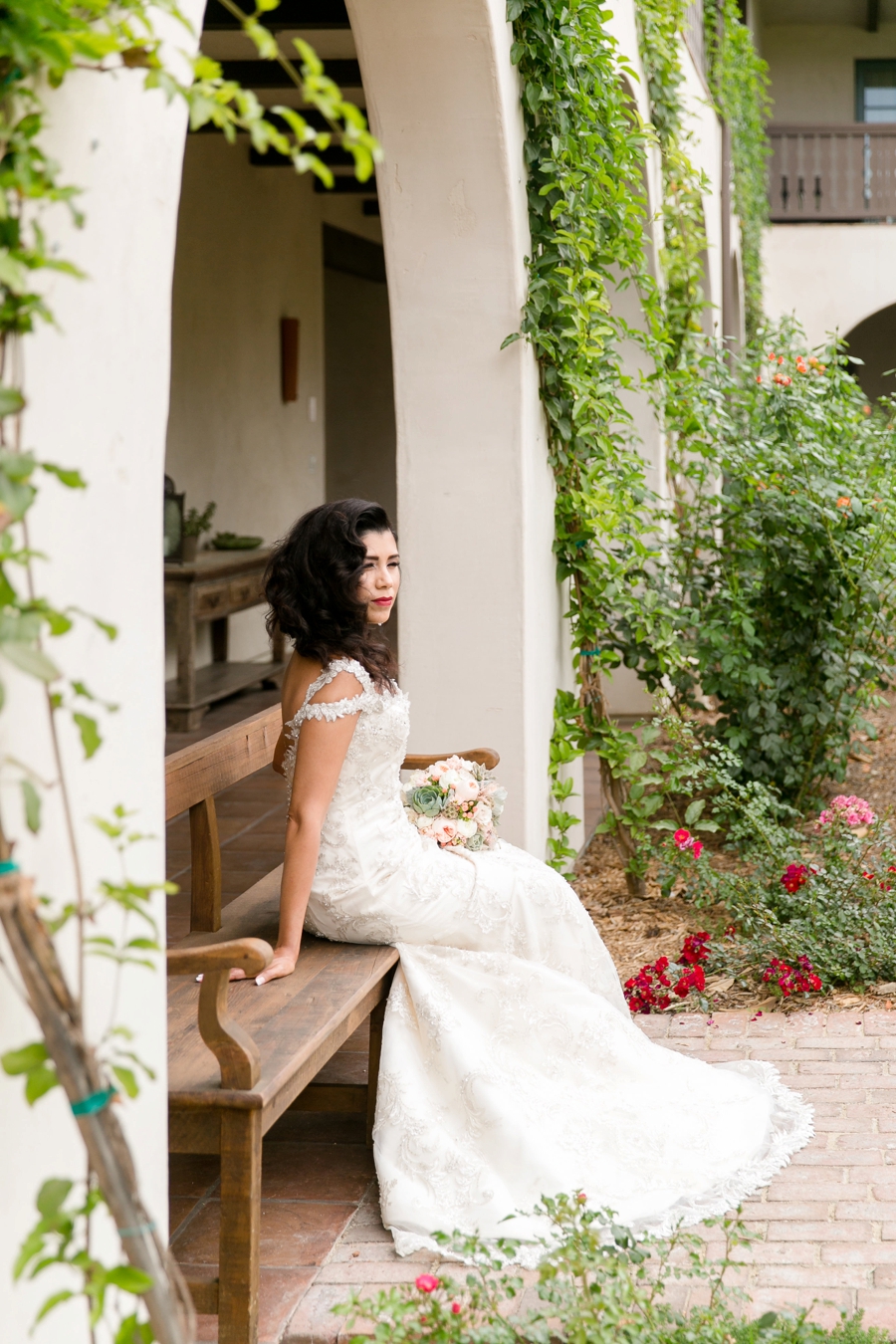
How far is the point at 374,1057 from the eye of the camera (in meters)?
3.23

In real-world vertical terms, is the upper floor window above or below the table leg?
above

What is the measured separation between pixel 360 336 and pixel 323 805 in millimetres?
10637

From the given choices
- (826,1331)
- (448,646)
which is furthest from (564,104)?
(826,1331)

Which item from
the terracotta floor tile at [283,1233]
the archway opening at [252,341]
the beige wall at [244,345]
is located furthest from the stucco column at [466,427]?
the beige wall at [244,345]

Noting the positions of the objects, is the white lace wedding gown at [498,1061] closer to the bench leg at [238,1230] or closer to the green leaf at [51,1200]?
the bench leg at [238,1230]

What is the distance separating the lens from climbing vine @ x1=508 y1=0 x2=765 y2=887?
4.25 m

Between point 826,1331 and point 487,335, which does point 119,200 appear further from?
point 487,335

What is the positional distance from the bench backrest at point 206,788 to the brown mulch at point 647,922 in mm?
1594

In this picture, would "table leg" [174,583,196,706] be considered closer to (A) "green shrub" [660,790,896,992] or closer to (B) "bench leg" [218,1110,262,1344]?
(A) "green shrub" [660,790,896,992]

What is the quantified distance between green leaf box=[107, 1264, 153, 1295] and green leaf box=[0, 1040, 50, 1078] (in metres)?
0.22

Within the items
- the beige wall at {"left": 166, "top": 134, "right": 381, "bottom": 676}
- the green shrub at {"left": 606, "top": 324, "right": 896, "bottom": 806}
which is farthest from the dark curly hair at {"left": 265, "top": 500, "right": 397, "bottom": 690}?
the beige wall at {"left": 166, "top": 134, "right": 381, "bottom": 676}

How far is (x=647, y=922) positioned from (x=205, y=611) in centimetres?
384

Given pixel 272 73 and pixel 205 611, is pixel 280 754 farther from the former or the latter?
pixel 272 73

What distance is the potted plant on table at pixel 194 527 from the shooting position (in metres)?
8.13
